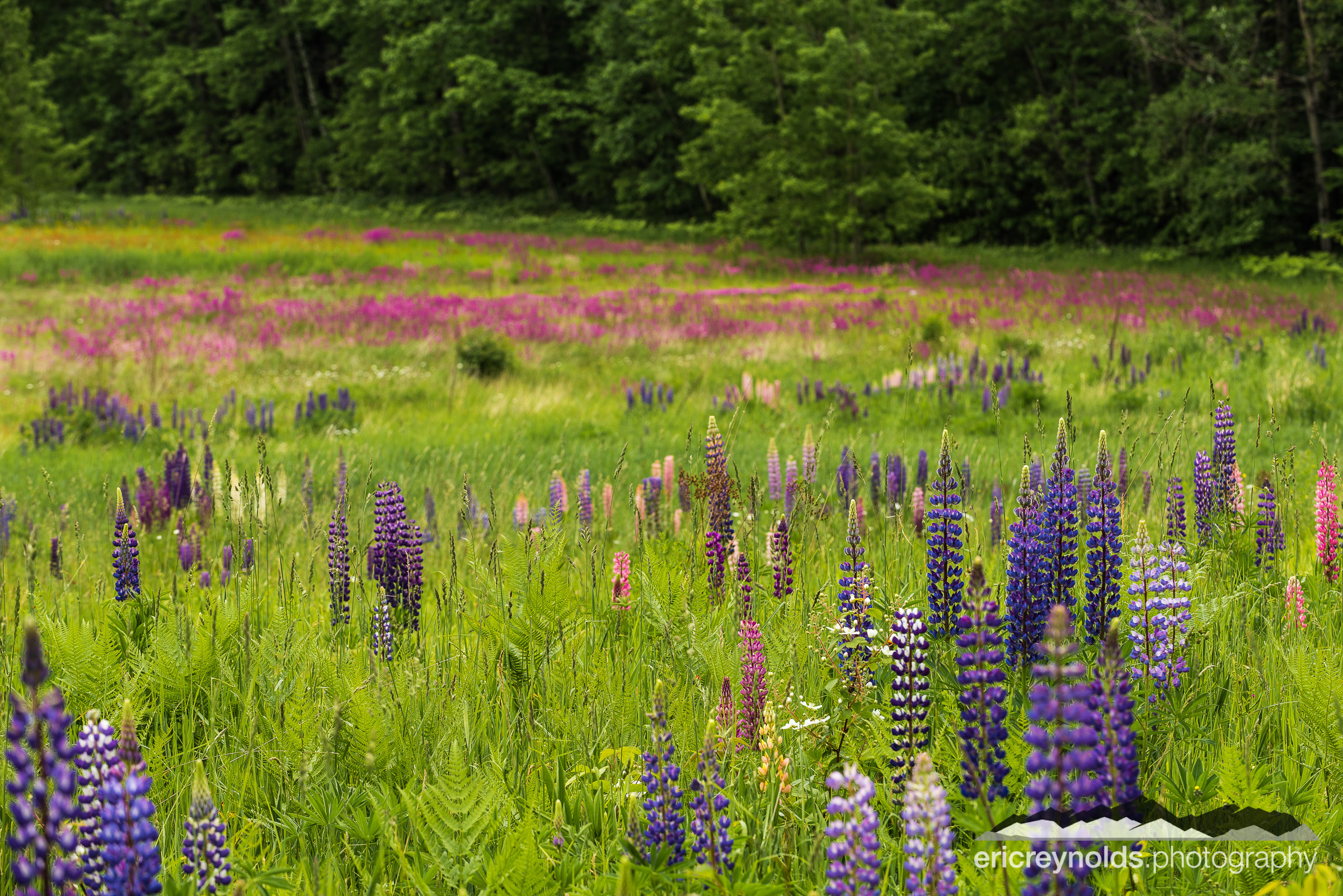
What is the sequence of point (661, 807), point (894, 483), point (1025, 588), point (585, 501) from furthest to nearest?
point (894, 483)
point (585, 501)
point (1025, 588)
point (661, 807)

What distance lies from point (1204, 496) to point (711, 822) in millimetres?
2890

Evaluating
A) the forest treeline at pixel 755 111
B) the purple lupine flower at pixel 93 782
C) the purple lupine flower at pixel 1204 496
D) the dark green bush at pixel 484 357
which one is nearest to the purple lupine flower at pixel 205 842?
the purple lupine flower at pixel 93 782

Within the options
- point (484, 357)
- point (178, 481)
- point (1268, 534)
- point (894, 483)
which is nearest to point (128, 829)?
point (1268, 534)

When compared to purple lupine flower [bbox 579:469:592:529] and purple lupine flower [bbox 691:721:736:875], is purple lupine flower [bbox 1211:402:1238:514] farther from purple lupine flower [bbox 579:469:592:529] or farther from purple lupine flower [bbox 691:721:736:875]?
purple lupine flower [bbox 691:721:736:875]

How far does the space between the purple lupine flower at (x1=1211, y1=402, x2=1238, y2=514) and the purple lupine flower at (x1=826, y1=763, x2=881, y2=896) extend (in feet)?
9.54

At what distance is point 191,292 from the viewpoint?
1783 centimetres

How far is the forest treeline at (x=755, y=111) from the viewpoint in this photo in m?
26.7

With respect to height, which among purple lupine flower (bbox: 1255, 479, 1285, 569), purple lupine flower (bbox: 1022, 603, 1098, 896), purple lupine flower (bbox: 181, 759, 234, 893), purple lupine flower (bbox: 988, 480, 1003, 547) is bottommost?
purple lupine flower (bbox: 988, 480, 1003, 547)

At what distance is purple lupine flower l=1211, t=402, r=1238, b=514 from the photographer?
145 inches

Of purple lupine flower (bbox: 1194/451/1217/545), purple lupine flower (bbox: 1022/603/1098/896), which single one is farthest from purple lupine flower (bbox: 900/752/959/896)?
purple lupine flower (bbox: 1194/451/1217/545)

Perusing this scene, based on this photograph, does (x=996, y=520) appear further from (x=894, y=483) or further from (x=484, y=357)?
(x=484, y=357)

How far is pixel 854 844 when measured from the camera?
1312mm

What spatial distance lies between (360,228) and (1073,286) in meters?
25.7

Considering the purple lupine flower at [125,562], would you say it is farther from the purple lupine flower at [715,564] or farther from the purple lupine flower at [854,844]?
the purple lupine flower at [854,844]
